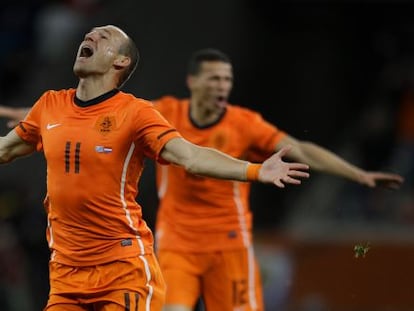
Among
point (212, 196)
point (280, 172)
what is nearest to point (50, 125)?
point (280, 172)

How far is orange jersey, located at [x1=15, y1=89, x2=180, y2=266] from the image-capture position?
24.5 ft

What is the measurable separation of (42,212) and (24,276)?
0.96 meters

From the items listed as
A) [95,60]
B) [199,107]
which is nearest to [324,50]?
[199,107]

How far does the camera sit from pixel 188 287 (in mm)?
9781

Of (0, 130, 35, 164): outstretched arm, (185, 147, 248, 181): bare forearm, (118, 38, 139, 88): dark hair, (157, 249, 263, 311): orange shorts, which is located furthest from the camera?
(157, 249, 263, 311): orange shorts

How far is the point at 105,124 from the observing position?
7.50 meters

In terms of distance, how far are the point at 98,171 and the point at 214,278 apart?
2.63m

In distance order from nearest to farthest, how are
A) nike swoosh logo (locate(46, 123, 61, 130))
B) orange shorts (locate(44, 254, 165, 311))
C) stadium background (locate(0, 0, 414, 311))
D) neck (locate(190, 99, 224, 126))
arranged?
orange shorts (locate(44, 254, 165, 311)), nike swoosh logo (locate(46, 123, 61, 130)), neck (locate(190, 99, 224, 126)), stadium background (locate(0, 0, 414, 311))

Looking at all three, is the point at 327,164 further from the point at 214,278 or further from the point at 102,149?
A: the point at 102,149

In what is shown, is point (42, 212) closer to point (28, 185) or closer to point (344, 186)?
point (28, 185)

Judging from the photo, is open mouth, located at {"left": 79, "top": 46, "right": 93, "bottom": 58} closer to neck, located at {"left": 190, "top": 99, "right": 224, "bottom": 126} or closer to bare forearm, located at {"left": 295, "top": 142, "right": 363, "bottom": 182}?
neck, located at {"left": 190, "top": 99, "right": 224, "bottom": 126}

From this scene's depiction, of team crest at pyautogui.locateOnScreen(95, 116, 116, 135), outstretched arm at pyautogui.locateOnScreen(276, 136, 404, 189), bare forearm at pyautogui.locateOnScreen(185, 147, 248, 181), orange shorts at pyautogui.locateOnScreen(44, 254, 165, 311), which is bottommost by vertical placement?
orange shorts at pyautogui.locateOnScreen(44, 254, 165, 311)

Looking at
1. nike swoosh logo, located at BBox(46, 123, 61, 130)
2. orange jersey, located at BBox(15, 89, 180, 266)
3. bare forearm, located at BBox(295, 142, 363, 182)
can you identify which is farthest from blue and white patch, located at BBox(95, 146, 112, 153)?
bare forearm, located at BBox(295, 142, 363, 182)

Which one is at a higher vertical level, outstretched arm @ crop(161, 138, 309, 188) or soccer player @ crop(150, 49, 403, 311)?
outstretched arm @ crop(161, 138, 309, 188)
